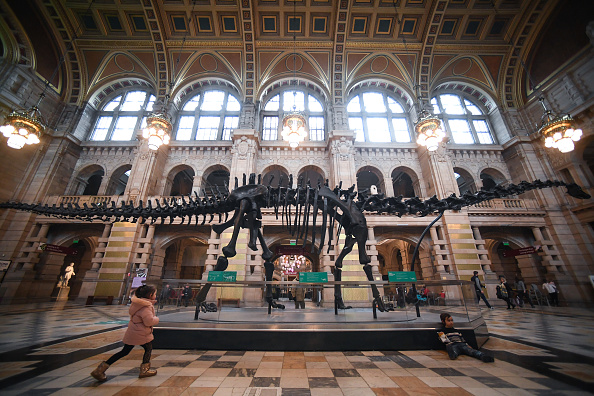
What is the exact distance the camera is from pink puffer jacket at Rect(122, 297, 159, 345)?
2.72 m

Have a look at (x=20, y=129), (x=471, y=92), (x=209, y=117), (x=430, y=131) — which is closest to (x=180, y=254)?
(x=209, y=117)

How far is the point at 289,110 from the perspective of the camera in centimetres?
1742

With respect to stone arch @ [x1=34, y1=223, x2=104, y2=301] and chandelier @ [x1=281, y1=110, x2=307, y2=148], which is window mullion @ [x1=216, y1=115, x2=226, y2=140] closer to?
chandelier @ [x1=281, y1=110, x2=307, y2=148]

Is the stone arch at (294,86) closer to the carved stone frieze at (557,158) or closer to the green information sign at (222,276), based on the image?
the carved stone frieze at (557,158)

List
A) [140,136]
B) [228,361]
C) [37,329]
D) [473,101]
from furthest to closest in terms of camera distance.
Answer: [473,101] < [140,136] < [37,329] < [228,361]

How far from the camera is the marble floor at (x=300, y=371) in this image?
244 centimetres

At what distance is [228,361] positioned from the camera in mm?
3377

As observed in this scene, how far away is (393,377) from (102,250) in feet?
50.5

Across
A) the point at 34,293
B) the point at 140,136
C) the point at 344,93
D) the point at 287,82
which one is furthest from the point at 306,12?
the point at 34,293

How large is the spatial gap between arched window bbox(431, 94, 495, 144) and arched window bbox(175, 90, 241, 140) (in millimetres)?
15704

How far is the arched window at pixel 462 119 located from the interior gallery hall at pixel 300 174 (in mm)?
172

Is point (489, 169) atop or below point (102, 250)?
atop

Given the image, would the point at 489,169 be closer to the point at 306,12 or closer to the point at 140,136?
the point at 306,12

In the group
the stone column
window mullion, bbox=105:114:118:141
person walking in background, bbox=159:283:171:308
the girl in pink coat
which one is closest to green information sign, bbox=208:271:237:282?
person walking in background, bbox=159:283:171:308
